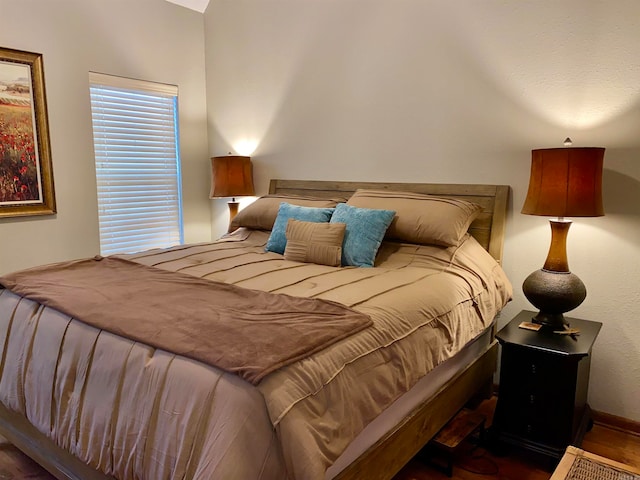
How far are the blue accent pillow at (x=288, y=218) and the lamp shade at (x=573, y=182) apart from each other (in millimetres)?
1180

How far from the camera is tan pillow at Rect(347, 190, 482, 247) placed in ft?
7.91

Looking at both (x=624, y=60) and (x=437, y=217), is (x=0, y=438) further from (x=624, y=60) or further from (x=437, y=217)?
(x=624, y=60)

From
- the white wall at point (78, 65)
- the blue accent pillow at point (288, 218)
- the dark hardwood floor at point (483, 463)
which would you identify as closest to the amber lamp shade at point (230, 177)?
the white wall at point (78, 65)

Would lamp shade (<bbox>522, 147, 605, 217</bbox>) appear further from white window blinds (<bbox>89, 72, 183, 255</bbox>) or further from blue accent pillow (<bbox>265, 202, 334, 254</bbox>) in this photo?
white window blinds (<bbox>89, 72, 183, 255</bbox>)

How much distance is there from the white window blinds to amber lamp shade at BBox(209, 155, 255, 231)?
21.9 inches

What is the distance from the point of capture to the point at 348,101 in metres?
3.21

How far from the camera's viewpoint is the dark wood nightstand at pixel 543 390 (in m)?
1.97

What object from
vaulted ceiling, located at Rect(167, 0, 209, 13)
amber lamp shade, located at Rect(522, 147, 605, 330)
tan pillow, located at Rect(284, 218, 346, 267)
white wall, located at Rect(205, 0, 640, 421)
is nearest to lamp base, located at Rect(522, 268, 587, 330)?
amber lamp shade, located at Rect(522, 147, 605, 330)

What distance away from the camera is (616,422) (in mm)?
2355

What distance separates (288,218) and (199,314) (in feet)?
4.32

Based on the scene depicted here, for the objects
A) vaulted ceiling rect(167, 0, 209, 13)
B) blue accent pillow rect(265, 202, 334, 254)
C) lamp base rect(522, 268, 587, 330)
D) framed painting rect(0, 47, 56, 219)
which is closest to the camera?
lamp base rect(522, 268, 587, 330)

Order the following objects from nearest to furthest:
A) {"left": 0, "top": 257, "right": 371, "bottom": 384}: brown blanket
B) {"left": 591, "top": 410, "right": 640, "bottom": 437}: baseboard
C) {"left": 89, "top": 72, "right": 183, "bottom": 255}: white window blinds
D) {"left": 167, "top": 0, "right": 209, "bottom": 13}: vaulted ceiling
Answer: {"left": 0, "top": 257, "right": 371, "bottom": 384}: brown blanket, {"left": 591, "top": 410, "right": 640, "bottom": 437}: baseboard, {"left": 89, "top": 72, "right": 183, "bottom": 255}: white window blinds, {"left": 167, "top": 0, "right": 209, "bottom": 13}: vaulted ceiling

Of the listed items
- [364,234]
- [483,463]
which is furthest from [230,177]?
[483,463]

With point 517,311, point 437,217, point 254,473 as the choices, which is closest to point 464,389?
point 517,311
